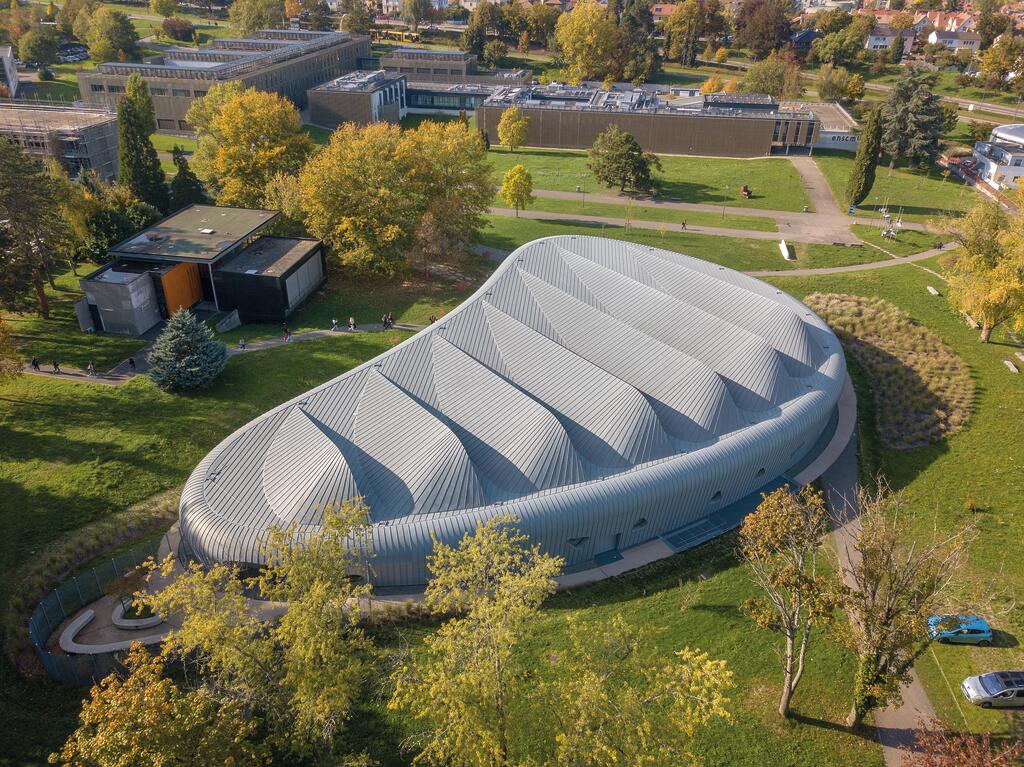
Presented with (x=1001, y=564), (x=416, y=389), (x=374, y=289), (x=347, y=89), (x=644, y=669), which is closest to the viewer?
(x=644, y=669)

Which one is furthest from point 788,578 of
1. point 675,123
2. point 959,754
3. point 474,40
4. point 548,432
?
point 474,40

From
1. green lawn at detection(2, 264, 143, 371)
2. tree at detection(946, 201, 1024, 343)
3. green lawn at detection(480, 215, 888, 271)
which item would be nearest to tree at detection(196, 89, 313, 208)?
green lawn at detection(2, 264, 143, 371)

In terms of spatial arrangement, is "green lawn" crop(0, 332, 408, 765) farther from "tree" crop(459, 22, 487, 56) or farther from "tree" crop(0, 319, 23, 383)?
"tree" crop(459, 22, 487, 56)

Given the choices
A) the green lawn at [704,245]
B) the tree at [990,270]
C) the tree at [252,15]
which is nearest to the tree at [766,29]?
the green lawn at [704,245]

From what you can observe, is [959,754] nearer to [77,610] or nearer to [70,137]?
[77,610]

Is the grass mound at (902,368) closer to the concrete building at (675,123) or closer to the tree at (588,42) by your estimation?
the concrete building at (675,123)

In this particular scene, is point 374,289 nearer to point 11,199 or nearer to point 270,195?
point 270,195

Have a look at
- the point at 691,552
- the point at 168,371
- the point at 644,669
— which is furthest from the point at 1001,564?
the point at 168,371
